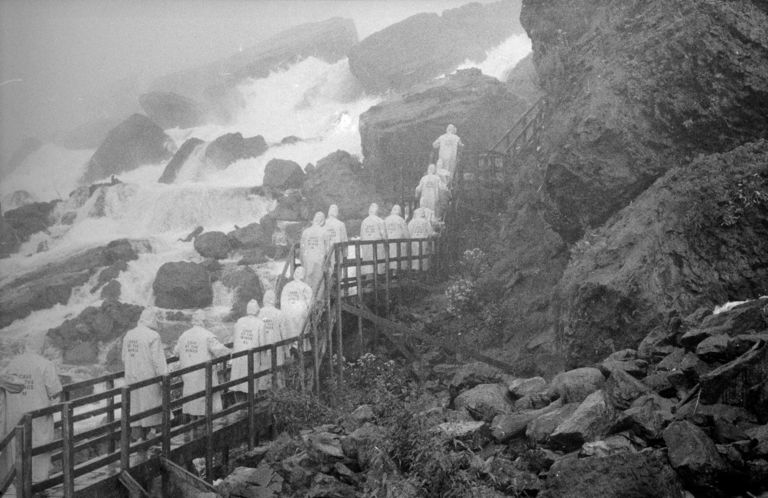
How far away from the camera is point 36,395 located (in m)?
8.77

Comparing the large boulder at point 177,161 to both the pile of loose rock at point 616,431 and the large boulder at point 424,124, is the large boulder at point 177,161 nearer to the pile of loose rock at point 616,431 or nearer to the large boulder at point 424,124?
the large boulder at point 424,124

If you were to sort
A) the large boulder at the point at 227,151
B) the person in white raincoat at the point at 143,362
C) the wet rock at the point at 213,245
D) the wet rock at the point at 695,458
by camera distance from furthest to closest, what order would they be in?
the large boulder at the point at 227,151 < the wet rock at the point at 213,245 < the person in white raincoat at the point at 143,362 < the wet rock at the point at 695,458

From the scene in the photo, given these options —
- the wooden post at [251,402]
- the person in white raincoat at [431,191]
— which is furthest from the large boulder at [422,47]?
the wooden post at [251,402]

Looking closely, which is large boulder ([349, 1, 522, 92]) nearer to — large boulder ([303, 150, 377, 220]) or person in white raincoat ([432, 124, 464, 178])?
large boulder ([303, 150, 377, 220])

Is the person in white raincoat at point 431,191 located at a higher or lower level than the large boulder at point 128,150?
lower

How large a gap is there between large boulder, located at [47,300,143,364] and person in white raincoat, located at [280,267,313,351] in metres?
11.0

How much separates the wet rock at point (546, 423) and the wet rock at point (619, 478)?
936 millimetres

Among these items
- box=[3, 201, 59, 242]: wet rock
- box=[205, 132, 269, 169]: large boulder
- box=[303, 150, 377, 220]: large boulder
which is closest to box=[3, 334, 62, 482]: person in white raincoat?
box=[303, 150, 377, 220]: large boulder

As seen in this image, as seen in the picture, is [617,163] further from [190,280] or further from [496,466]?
[190,280]

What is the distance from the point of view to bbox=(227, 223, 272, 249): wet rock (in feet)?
90.6

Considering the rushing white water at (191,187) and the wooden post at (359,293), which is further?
the rushing white water at (191,187)

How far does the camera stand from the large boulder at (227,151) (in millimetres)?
39375

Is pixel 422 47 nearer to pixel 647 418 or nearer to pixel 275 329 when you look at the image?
pixel 275 329

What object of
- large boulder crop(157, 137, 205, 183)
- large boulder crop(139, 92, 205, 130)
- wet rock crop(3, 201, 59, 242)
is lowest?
wet rock crop(3, 201, 59, 242)
